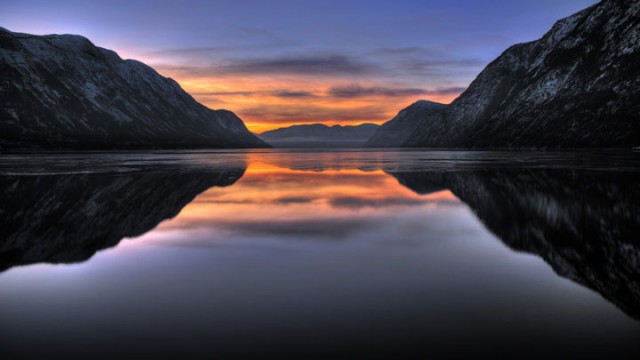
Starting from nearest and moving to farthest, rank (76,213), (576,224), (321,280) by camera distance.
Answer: (321,280) < (576,224) < (76,213)

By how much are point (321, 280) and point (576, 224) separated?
15.9 meters

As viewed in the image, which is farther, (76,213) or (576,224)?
(76,213)

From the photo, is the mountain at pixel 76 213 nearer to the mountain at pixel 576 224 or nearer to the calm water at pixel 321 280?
the calm water at pixel 321 280

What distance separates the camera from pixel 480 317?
11406mm

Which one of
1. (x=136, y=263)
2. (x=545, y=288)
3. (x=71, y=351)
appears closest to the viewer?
(x=71, y=351)

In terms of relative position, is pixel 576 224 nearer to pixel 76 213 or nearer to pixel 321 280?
pixel 321 280

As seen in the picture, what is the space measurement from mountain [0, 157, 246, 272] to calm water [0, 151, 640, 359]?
0.17 m

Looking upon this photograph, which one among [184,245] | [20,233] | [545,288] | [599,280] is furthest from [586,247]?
[20,233]

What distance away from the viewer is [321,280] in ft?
49.0

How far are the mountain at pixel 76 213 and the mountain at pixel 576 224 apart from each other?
1709cm

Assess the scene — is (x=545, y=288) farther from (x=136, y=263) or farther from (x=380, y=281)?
(x=136, y=263)

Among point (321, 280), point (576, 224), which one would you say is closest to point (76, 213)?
point (321, 280)

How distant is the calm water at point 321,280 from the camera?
33.1ft

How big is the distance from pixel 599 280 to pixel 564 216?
13.7 m
